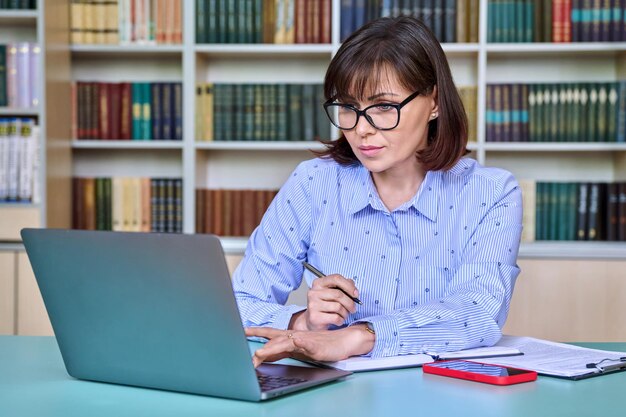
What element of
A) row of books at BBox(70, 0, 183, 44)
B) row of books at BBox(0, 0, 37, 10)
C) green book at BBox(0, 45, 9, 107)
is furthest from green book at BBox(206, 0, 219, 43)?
green book at BBox(0, 45, 9, 107)

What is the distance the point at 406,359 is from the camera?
1.36m

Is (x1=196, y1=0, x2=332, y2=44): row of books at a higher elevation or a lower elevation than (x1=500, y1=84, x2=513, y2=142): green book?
higher

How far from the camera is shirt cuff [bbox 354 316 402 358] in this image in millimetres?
1403

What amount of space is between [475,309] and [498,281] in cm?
10

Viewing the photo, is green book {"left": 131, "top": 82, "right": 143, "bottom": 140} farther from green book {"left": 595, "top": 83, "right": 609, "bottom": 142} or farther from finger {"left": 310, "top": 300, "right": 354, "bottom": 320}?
finger {"left": 310, "top": 300, "right": 354, "bottom": 320}

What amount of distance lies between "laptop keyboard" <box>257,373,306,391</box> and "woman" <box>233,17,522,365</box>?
0.28 metres

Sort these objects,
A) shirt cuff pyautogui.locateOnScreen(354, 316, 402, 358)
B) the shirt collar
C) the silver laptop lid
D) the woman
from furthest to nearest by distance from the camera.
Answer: the shirt collar < the woman < shirt cuff pyautogui.locateOnScreen(354, 316, 402, 358) < the silver laptop lid

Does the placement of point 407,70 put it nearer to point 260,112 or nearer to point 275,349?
point 275,349

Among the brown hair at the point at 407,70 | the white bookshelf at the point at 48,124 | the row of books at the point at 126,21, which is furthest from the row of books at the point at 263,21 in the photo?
the brown hair at the point at 407,70

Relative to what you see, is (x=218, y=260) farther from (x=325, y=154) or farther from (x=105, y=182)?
(x=105, y=182)

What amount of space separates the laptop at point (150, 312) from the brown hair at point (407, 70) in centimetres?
65

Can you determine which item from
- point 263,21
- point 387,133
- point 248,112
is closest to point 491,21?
point 263,21

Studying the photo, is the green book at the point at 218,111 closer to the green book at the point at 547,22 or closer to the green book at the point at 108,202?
the green book at the point at 108,202

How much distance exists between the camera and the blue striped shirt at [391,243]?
1.64 metres
